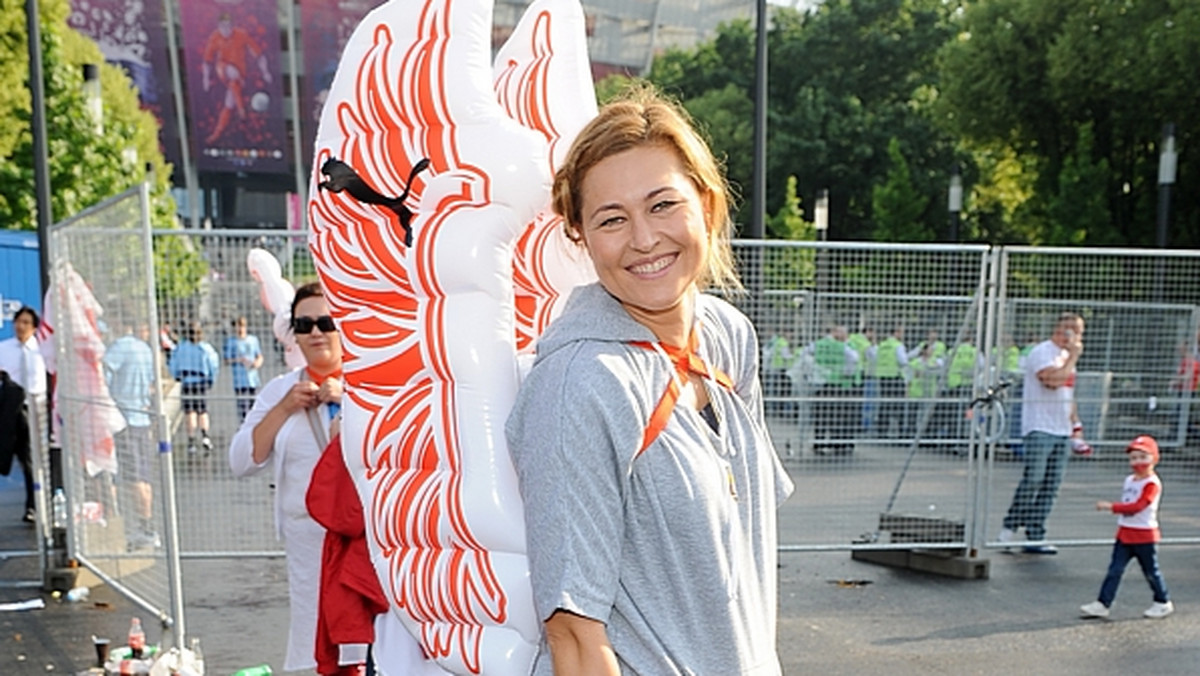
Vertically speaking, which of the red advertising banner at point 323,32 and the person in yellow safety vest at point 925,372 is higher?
the red advertising banner at point 323,32

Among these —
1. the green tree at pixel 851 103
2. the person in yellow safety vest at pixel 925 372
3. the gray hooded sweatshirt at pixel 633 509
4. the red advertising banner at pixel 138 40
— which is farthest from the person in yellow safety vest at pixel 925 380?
the red advertising banner at pixel 138 40

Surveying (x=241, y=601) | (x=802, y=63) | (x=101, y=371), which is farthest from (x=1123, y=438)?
(x=802, y=63)

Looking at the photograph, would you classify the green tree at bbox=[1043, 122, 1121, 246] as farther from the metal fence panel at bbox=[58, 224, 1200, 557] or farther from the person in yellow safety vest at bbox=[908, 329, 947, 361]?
the person in yellow safety vest at bbox=[908, 329, 947, 361]

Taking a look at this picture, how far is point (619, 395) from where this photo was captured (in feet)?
5.78

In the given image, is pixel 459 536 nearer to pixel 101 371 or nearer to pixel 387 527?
pixel 387 527

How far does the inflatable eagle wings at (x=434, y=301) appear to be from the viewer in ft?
7.83

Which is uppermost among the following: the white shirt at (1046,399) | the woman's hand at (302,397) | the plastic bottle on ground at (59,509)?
the woman's hand at (302,397)

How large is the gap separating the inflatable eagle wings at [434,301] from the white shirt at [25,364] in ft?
24.8

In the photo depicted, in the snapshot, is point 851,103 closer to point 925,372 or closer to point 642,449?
point 925,372

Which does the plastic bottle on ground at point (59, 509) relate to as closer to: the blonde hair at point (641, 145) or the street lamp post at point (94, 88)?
the blonde hair at point (641, 145)

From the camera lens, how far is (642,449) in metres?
1.79

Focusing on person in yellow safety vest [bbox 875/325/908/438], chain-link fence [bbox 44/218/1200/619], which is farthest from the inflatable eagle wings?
person in yellow safety vest [bbox 875/325/908/438]

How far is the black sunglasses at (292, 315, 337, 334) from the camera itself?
3998mm

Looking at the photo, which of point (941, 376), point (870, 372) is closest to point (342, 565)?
point (941, 376)
